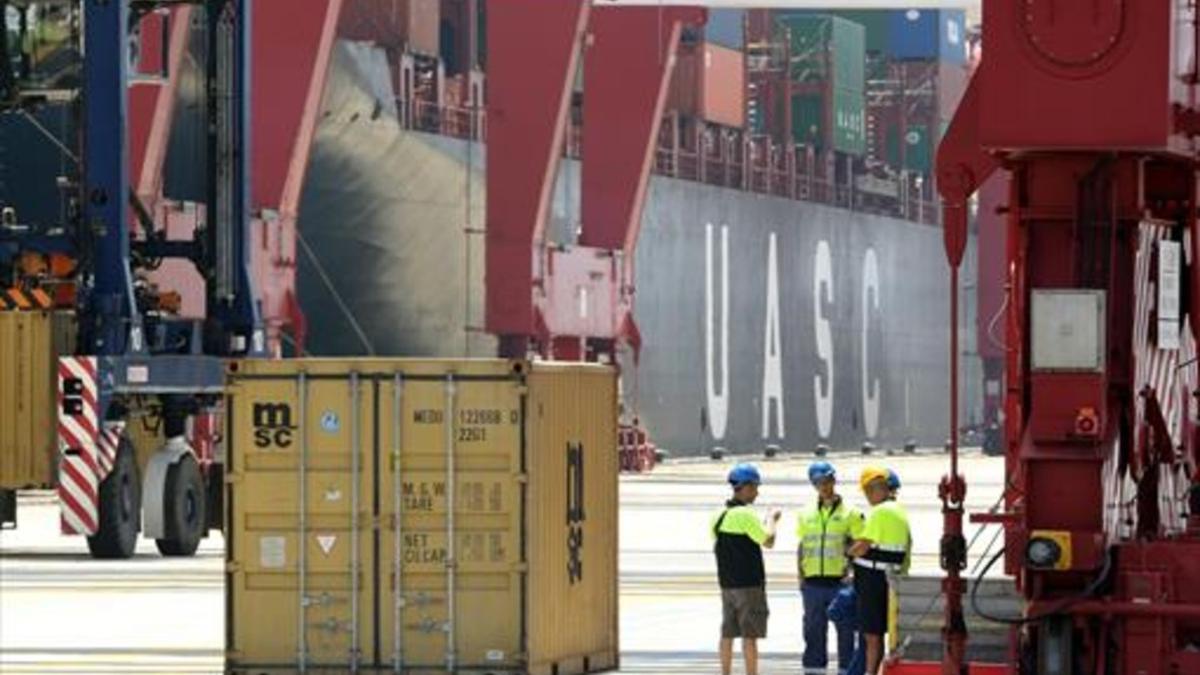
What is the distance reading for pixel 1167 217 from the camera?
716 inches

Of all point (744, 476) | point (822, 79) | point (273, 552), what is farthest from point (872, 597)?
point (822, 79)

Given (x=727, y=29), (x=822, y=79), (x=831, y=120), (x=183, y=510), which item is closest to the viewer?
(x=183, y=510)

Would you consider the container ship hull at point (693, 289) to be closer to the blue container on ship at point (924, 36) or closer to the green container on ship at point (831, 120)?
the green container on ship at point (831, 120)

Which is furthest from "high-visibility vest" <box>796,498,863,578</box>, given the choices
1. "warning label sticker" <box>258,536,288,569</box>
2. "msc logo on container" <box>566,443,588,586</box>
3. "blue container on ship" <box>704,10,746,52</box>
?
"blue container on ship" <box>704,10,746,52</box>

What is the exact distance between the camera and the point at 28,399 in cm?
4162

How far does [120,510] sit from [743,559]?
18.9 m

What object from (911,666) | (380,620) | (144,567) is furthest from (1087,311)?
(144,567)

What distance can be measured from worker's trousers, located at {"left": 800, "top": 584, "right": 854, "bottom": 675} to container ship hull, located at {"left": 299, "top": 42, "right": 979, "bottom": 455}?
186 ft

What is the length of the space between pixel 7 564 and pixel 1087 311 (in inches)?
1075

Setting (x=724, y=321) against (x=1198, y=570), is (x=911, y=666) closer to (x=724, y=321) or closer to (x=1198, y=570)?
(x=1198, y=570)

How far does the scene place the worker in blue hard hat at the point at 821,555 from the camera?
78.3 ft

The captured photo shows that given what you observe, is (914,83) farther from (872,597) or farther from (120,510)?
(872,597)

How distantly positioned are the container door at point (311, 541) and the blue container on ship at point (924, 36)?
11438cm

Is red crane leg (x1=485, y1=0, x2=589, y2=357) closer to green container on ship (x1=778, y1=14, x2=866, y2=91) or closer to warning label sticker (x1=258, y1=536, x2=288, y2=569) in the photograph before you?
green container on ship (x1=778, y1=14, x2=866, y2=91)
